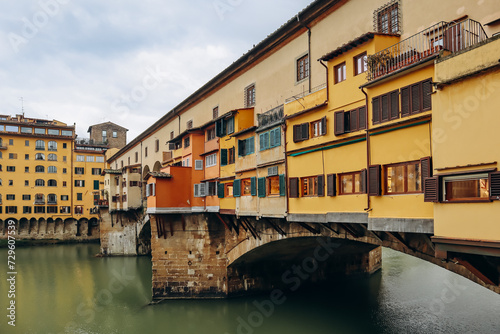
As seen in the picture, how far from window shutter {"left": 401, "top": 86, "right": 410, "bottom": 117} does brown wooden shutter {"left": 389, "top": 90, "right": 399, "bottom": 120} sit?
7.1 inches

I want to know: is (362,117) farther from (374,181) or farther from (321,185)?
(321,185)

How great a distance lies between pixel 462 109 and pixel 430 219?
2903 mm

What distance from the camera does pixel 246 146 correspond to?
20.8 m

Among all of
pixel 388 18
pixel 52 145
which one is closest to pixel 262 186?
pixel 388 18

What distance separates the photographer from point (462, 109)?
362 inches

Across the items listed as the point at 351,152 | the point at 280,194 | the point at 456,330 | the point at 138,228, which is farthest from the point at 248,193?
the point at 138,228

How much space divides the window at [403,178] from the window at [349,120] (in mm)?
1797

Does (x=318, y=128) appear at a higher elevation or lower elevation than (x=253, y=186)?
higher

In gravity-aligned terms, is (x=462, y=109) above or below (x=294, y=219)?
above

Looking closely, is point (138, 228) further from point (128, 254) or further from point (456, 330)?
point (456, 330)

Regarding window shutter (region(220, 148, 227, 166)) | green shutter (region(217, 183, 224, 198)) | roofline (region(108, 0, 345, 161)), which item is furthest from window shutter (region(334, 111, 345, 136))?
green shutter (region(217, 183, 224, 198))

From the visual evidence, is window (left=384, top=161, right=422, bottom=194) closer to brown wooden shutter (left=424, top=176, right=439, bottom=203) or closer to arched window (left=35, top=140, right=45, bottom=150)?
brown wooden shutter (left=424, top=176, right=439, bottom=203)

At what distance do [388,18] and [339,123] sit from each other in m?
4.11

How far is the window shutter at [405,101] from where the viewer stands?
1091 centimetres
